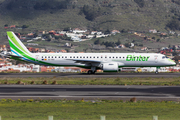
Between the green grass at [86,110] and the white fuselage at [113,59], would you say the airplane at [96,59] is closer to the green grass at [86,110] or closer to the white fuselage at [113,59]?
the white fuselage at [113,59]

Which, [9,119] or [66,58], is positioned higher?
[66,58]

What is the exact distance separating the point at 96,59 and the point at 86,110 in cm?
3497

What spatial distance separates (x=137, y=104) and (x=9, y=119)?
9544mm

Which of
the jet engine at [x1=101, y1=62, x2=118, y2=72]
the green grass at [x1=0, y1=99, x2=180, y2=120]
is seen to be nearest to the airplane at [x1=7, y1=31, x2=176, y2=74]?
the jet engine at [x1=101, y1=62, x2=118, y2=72]

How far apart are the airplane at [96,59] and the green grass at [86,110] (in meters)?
29.5

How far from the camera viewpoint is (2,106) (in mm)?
23375

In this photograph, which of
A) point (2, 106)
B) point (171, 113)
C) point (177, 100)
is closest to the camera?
point (171, 113)

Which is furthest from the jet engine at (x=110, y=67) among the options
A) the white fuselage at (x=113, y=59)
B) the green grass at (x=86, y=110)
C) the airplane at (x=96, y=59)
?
the green grass at (x=86, y=110)

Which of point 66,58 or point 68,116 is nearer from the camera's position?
point 68,116

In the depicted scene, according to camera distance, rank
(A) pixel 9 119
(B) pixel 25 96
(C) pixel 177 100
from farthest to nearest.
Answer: (B) pixel 25 96, (C) pixel 177 100, (A) pixel 9 119

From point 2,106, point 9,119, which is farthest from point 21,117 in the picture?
point 2,106

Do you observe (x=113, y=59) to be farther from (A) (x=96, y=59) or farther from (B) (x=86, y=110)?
(B) (x=86, y=110)

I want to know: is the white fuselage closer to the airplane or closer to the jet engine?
the airplane

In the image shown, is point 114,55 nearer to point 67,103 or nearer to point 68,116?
point 67,103
